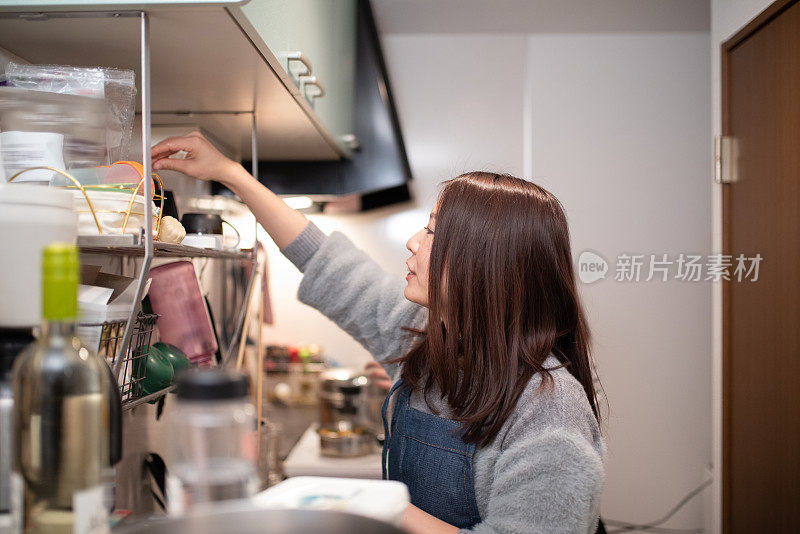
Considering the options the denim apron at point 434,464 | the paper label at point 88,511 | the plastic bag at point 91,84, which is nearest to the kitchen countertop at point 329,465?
the denim apron at point 434,464

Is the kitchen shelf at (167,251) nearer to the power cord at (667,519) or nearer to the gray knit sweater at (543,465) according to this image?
the gray knit sweater at (543,465)

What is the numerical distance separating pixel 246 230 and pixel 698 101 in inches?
63.4

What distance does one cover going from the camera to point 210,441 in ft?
1.66

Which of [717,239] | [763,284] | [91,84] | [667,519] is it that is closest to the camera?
[91,84]

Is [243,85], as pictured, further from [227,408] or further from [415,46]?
[415,46]

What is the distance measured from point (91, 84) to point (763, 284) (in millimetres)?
1510

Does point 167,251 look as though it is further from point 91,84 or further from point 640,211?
point 640,211

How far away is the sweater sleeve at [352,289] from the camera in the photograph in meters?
1.40

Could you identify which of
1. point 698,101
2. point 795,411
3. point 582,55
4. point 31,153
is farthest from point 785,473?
point 31,153

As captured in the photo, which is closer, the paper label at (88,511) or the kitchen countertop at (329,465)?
the paper label at (88,511)

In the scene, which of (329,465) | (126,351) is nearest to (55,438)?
(126,351)

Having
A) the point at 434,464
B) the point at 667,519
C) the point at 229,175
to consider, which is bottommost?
the point at 667,519

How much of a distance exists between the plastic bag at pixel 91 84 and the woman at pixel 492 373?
0.75ft

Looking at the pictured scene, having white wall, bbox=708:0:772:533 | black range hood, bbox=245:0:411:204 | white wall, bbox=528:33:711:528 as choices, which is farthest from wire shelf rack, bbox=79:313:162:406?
white wall, bbox=528:33:711:528
